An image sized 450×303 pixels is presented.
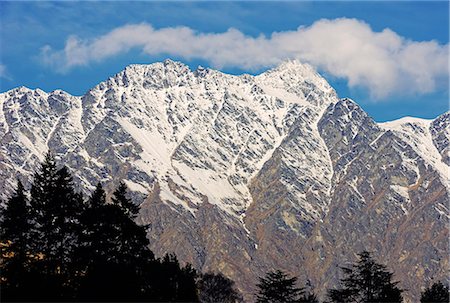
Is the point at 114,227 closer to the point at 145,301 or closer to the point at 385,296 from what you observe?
the point at 145,301

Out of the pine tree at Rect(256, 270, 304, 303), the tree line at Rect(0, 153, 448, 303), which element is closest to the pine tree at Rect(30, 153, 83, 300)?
the tree line at Rect(0, 153, 448, 303)

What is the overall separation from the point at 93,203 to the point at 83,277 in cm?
932

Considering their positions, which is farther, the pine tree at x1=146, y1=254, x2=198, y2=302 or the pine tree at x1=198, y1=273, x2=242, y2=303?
the pine tree at x1=198, y1=273, x2=242, y2=303

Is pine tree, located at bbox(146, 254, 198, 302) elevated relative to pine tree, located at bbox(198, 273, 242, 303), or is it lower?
lower

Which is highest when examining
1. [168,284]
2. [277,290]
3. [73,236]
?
[277,290]

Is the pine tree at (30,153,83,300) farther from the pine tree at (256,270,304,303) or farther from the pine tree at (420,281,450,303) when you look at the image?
the pine tree at (420,281,450,303)

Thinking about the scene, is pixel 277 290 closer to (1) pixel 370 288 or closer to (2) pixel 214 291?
(1) pixel 370 288

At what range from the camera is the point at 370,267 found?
77.4 metres

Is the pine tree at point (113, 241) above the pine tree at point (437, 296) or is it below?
below

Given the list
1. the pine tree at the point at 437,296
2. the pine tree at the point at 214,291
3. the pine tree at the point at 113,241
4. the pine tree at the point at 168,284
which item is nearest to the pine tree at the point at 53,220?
the pine tree at the point at 113,241

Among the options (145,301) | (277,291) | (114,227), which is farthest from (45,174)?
(277,291)

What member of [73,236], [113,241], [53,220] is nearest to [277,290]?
[113,241]

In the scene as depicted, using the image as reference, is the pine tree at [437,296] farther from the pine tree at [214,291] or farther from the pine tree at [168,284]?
the pine tree at [214,291]

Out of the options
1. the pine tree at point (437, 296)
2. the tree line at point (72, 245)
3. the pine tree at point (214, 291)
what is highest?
the pine tree at point (214, 291)
